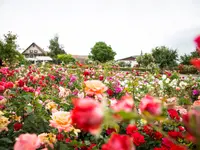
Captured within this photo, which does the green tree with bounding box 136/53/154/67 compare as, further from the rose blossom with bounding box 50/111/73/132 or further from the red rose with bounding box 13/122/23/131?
the rose blossom with bounding box 50/111/73/132

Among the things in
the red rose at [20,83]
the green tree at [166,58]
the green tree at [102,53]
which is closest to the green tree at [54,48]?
the green tree at [102,53]

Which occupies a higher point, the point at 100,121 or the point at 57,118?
the point at 100,121

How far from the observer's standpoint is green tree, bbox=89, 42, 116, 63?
55781 millimetres

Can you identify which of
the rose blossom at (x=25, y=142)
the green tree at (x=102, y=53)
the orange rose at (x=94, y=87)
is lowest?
the rose blossom at (x=25, y=142)

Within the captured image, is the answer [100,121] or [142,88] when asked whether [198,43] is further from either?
[142,88]

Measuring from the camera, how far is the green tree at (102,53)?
55.8 metres

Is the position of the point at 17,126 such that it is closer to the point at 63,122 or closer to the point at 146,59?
the point at 63,122

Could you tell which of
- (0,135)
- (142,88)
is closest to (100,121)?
(0,135)

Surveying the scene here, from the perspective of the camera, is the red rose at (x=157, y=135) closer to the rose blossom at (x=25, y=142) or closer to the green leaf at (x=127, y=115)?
the rose blossom at (x=25, y=142)

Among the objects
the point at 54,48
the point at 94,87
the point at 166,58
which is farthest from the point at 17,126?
the point at 54,48

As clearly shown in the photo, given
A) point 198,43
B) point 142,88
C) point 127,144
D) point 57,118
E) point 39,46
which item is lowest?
point 142,88

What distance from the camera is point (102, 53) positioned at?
5584cm

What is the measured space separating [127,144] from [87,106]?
109 millimetres

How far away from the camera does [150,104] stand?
0.41 meters
